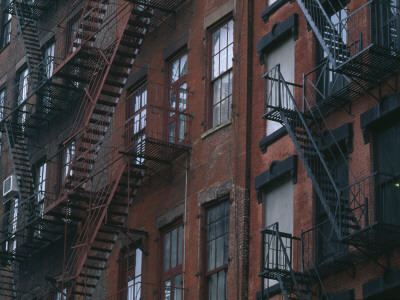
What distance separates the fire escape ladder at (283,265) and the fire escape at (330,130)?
3 centimetres

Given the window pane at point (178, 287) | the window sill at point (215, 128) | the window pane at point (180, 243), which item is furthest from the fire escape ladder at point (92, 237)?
the window pane at point (178, 287)

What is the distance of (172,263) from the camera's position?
2684 cm

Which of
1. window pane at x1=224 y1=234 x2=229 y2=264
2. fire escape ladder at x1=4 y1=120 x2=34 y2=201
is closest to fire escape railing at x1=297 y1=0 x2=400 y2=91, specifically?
window pane at x1=224 y1=234 x2=229 y2=264

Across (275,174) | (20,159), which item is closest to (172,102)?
(275,174)

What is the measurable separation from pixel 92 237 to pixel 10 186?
914 cm

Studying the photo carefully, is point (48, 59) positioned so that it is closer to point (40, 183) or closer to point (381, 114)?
point (40, 183)

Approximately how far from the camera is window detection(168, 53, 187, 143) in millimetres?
27906

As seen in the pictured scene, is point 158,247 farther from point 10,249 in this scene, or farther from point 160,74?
point 10,249

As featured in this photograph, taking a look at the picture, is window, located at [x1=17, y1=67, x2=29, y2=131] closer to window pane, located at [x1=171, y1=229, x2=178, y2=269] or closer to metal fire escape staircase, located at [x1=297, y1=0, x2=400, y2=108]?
window pane, located at [x1=171, y1=229, x2=178, y2=269]

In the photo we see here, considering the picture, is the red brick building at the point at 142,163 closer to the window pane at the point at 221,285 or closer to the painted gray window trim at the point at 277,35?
the window pane at the point at 221,285

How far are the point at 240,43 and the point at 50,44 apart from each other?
522 inches

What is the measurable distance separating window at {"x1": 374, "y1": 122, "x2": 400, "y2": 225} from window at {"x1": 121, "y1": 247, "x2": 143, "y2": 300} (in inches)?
329

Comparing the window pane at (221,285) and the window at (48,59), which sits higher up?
the window at (48,59)

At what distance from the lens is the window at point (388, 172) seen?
20562 mm
